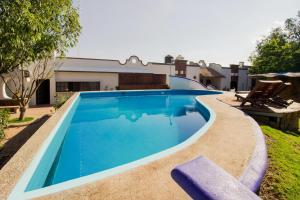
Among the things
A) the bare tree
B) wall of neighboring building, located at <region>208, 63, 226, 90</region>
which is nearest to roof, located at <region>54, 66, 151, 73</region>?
the bare tree

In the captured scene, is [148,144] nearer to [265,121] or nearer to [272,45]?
[265,121]

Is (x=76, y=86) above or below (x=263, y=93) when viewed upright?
below

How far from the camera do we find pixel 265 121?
902 centimetres

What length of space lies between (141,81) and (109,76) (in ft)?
15.3

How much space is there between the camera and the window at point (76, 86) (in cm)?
2225

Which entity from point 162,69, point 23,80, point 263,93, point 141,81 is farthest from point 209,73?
point 23,80

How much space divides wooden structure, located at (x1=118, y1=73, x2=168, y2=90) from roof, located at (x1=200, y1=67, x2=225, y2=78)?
374 inches

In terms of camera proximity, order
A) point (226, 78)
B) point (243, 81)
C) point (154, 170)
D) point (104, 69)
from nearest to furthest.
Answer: point (154, 170) → point (104, 69) → point (226, 78) → point (243, 81)

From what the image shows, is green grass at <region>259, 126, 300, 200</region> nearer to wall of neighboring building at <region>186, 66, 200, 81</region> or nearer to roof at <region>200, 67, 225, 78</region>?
wall of neighboring building at <region>186, 66, 200, 81</region>

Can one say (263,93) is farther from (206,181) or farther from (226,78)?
(226,78)

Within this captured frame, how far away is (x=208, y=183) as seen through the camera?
1.50 meters

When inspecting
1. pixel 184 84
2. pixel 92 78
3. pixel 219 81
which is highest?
pixel 219 81

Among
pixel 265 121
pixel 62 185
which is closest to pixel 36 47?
pixel 62 185

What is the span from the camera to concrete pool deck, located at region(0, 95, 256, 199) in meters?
2.71
